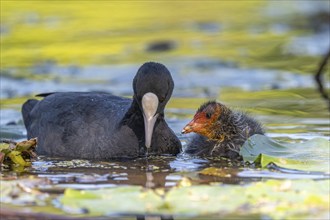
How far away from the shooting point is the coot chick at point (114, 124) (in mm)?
7898

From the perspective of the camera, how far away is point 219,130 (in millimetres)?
8430

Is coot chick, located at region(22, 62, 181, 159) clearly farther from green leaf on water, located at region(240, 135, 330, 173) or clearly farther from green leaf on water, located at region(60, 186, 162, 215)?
green leaf on water, located at region(60, 186, 162, 215)

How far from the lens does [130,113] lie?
334 inches

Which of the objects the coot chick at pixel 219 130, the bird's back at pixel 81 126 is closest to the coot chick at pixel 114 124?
the bird's back at pixel 81 126

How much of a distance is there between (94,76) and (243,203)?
8.18 m

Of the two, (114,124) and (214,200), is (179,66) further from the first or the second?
(214,200)

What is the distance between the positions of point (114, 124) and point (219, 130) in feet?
3.20

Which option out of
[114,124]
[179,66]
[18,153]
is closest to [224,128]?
[114,124]

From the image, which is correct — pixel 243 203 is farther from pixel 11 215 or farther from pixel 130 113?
pixel 130 113

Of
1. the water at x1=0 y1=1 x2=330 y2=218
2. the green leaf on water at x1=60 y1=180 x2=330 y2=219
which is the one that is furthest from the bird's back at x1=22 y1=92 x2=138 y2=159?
the green leaf on water at x1=60 y1=180 x2=330 y2=219

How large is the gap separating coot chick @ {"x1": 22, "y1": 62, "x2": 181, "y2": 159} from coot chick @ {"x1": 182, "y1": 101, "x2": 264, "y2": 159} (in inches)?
12.2

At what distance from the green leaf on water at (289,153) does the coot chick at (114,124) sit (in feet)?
2.71

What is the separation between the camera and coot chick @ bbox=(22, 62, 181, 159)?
7898 millimetres

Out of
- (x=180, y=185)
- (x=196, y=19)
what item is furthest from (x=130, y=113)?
(x=196, y=19)
